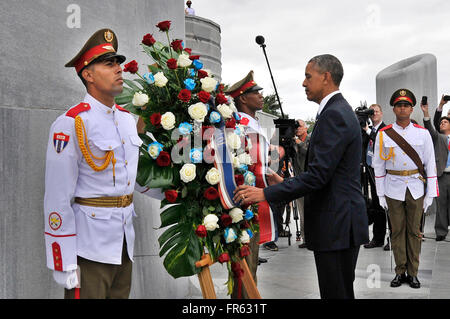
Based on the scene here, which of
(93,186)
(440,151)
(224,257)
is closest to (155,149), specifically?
(93,186)

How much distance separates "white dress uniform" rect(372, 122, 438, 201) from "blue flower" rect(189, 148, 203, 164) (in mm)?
3275

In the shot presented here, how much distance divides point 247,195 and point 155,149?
62cm

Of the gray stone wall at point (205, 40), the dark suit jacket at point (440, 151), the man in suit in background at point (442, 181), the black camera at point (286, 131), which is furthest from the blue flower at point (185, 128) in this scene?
the gray stone wall at point (205, 40)

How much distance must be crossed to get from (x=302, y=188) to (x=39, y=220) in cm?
167

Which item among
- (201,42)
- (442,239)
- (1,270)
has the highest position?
(201,42)

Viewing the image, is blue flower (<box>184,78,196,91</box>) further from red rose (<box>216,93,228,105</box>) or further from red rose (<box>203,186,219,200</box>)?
red rose (<box>203,186,219,200</box>)

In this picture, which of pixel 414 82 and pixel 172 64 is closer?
pixel 172 64

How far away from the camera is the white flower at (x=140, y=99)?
8.70ft

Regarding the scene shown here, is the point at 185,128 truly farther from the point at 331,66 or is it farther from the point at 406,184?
the point at 406,184

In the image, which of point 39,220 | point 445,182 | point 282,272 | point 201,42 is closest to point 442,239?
point 445,182

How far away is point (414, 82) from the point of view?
9984 millimetres

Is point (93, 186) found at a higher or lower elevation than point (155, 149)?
lower

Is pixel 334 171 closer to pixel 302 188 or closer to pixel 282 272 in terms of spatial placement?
pixel 302 188

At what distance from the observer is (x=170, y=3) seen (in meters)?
4.56
